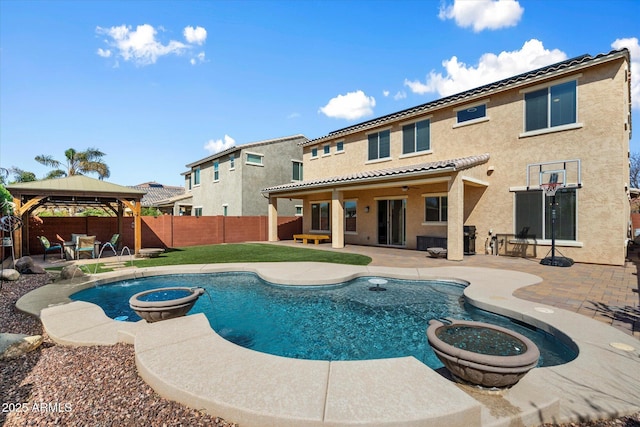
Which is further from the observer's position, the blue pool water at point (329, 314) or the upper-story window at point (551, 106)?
the upper-story window at point (551, 106)

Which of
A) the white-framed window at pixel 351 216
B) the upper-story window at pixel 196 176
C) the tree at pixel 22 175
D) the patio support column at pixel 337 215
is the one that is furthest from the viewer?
the tree at pixel 22 175

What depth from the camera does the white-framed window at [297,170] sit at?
26.2 meters

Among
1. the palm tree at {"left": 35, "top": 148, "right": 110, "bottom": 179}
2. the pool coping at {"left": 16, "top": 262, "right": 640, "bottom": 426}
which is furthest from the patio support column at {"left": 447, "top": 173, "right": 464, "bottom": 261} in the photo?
the palm tree at {"left": 35, "top": 148, "right": 110, "bottom": 179}

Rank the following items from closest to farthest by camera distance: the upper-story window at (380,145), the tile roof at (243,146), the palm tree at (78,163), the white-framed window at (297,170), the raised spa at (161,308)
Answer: the raised spa at (161,308)
the upper-story window at (380,145)
the tile roof at (243,146)
the white-framed window at (297,170)
the palm tree at (78,163)

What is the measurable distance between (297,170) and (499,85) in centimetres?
1710

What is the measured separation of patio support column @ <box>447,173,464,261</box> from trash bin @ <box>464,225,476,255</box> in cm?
190

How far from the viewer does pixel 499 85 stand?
12.7 meters

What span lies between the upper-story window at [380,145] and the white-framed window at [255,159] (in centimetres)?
974

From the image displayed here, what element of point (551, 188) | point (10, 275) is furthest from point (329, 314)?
point (551, 188)

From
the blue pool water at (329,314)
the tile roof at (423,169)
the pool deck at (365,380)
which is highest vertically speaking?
the tile roof at (423,169)

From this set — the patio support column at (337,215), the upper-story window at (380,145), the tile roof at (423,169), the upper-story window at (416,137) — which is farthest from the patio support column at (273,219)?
the upper-story window at (416,137)

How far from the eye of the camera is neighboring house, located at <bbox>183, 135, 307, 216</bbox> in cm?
2273

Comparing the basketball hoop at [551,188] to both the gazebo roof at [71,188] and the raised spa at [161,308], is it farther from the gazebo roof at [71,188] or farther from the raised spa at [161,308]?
the gazebo roof at [71,188]

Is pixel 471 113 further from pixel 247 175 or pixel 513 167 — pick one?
pixel 247 175
